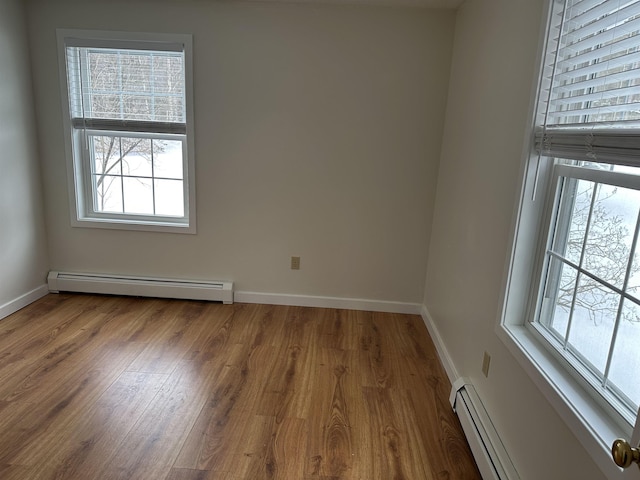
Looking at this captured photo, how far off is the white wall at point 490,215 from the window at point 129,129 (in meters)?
1.96

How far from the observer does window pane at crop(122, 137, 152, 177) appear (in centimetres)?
322

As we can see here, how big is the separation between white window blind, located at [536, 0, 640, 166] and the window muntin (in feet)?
0.35

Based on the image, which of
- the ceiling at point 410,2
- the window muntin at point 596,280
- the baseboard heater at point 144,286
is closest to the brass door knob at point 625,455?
the window muntin at point 596,280

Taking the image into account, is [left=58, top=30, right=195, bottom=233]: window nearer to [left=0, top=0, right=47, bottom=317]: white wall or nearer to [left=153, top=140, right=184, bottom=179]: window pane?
→ [left=153, top=140, right=184, bottom=179]: window pane

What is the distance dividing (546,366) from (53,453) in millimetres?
2027

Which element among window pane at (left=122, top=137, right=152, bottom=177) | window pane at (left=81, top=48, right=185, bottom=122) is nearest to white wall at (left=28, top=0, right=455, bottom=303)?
window pane at (left=81, top=48, right=185, bottom=122)

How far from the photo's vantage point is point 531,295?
1698 millimetres

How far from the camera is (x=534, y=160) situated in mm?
1614

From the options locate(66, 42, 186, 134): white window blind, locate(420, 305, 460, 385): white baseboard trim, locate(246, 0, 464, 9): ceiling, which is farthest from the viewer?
locate(66, 42, 186, 134): white window blind

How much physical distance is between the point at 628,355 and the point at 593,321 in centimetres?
18

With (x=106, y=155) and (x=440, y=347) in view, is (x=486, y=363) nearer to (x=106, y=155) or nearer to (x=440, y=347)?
(x=440, y=347)

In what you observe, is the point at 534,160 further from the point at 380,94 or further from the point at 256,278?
the point at 256,278

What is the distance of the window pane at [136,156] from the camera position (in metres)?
3.22

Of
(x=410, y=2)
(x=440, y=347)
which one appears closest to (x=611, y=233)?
(x=440, y=347)
